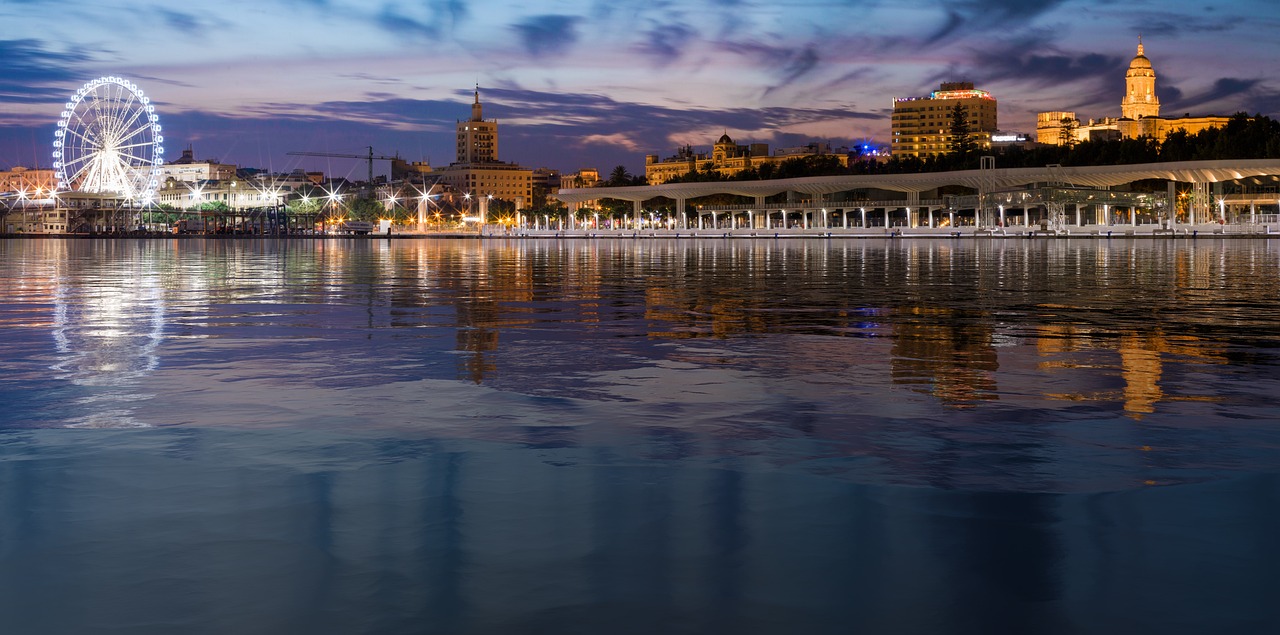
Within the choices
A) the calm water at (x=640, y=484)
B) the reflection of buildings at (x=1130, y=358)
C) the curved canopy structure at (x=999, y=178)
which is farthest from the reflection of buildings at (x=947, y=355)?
the curved canopy structure at (x=999, y=178)

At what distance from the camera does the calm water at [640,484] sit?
15.4ft

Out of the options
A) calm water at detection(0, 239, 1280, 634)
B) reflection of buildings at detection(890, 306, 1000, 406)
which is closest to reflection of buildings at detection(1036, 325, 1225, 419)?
calm water at detection(0, 239, 1280, 634)

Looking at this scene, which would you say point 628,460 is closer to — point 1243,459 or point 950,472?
point 950,472

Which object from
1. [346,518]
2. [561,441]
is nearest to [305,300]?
[561,441]

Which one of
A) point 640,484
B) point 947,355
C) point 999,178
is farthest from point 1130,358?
point 999,178

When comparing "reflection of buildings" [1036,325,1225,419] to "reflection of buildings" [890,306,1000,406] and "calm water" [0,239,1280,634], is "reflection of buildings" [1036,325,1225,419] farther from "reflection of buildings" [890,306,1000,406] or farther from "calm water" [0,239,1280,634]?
"reflection of buildings" [890,306,1000,406]

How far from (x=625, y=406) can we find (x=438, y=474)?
289cm

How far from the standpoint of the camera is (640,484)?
21.8 ft

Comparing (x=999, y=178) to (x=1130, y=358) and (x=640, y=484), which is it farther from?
(x=640, y=484)

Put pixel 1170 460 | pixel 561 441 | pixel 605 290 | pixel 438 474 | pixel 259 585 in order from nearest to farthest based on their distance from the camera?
pixel 259 585 < pixel 438 474 < pixel 1170 460 < pixel 561 441 < pixel 605 290

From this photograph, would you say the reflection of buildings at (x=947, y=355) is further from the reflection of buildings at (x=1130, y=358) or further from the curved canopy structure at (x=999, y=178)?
the curved canopy structure at (x=999, y=178)

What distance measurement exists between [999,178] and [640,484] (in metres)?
151

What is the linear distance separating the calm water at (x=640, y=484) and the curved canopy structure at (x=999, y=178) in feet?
445

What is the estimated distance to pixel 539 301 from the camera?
23.8m
